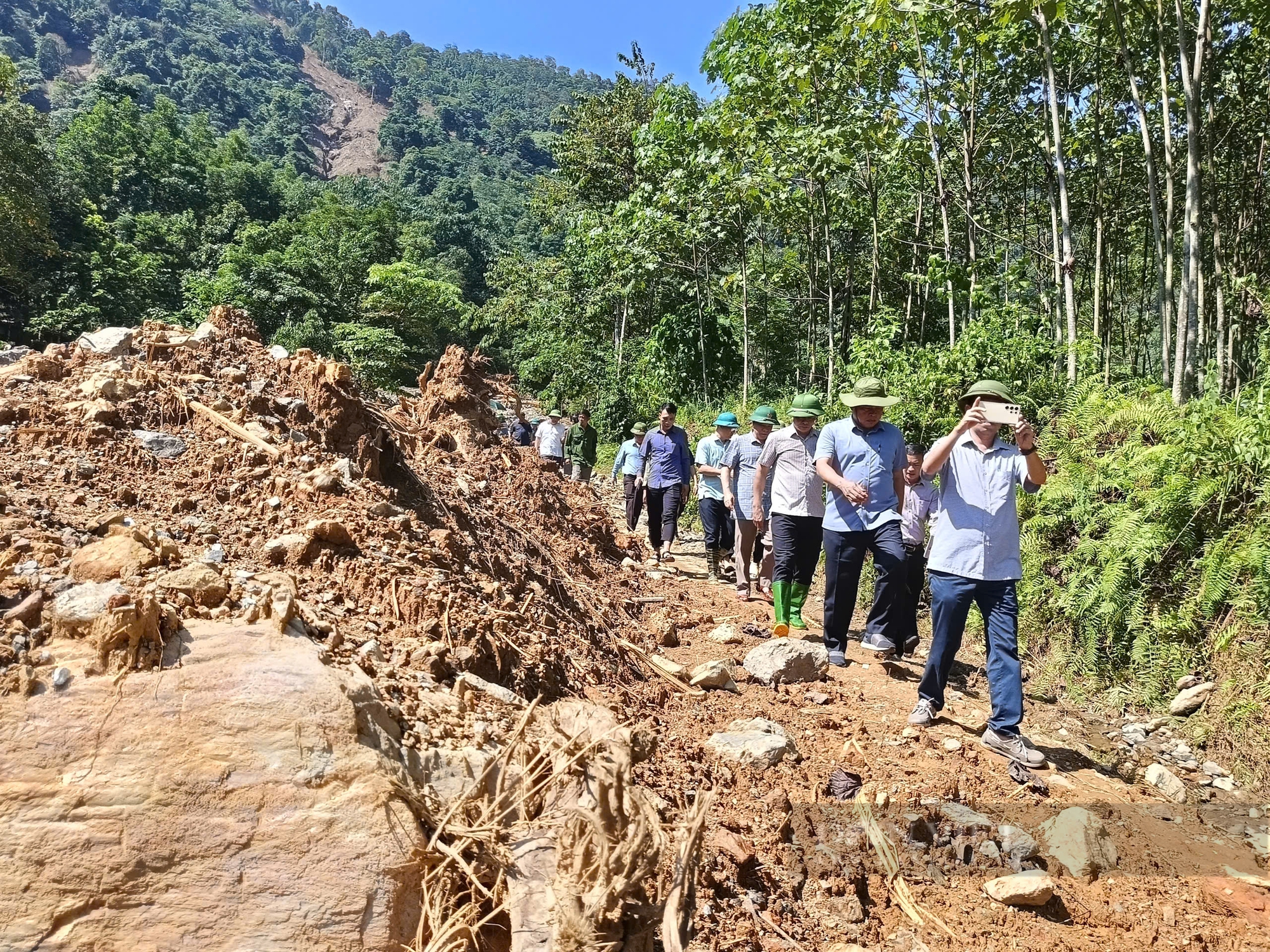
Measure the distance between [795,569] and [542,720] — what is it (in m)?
3.24

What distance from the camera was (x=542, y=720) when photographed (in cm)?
271

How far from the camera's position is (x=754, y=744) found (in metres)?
3.63

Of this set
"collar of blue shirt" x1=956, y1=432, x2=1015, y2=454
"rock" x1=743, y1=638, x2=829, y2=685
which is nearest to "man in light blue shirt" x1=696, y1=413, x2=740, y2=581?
"rock" x1=743, y1=638, x2=829, y2=685

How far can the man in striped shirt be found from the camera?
6.97 meters

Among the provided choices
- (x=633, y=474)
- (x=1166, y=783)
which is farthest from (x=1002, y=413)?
(x=633, y=474)

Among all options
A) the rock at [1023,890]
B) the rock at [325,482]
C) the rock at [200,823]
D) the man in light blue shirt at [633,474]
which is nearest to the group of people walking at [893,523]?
the rock at [1023,890]

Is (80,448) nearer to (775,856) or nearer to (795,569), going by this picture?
(775,856)

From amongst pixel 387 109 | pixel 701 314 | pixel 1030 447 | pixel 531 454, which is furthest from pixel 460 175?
pixel 1030 447

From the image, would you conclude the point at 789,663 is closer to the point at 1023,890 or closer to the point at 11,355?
the point at 1023,890

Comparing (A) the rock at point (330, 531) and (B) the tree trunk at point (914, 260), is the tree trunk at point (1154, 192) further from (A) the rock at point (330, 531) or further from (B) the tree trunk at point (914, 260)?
(A) the rock at point (330, 531)

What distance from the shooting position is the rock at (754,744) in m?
3.55

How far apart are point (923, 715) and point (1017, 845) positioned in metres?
1.02

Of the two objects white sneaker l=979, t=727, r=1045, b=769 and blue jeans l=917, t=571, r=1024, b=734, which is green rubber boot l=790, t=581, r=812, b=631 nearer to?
blue jeans l=917, t=571, r=1024, b=734

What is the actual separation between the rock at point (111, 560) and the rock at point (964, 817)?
3.33 metres
